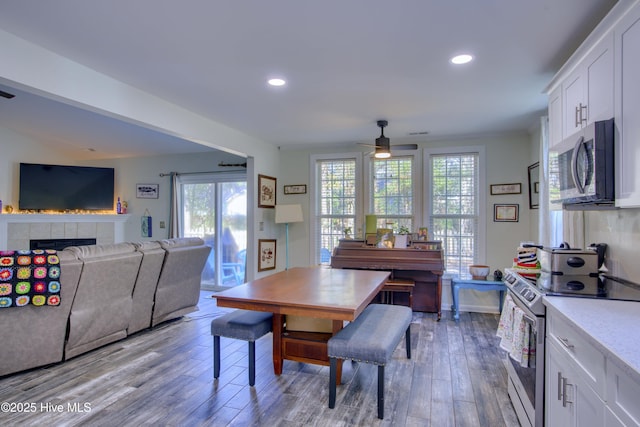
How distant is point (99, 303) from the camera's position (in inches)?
127

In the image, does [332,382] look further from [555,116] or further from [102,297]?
[555,116]

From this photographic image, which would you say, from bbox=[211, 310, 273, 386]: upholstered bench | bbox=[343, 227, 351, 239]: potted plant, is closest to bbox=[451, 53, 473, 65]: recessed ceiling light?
bbox=[211, 310, 273, 386]: upholstered bench

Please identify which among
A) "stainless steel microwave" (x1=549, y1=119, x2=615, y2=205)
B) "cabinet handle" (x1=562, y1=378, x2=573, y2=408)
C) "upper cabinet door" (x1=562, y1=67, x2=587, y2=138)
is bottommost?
"cabinet handle" (x1=562, y1=378, x2=573, y2=408)

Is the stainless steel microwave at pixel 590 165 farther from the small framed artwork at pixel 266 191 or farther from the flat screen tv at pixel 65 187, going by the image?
the flat screen tv at pixel 65 187

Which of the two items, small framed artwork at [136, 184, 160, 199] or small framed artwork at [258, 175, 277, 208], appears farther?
small framed artwork at [136, 184, 160, 199]

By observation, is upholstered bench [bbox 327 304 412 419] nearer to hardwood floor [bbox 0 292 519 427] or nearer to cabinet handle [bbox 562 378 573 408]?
hardwood floor [bbox 0 292 519 427]

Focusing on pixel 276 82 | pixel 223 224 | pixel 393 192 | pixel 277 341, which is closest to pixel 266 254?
pixel 223 224

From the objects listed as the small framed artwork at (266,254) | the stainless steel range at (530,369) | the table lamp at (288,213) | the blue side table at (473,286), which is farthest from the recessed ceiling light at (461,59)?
the small framed artwork at (266,254)

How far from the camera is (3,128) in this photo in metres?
5.71

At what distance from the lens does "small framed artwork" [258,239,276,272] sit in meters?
5.25

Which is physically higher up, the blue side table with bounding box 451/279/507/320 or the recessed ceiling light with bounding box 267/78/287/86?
the recessed ceiling light with bounding box 267/78/287/86

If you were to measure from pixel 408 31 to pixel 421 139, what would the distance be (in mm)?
3073

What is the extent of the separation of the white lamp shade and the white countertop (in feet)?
12.7

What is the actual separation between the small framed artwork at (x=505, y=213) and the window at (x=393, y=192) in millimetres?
1119
